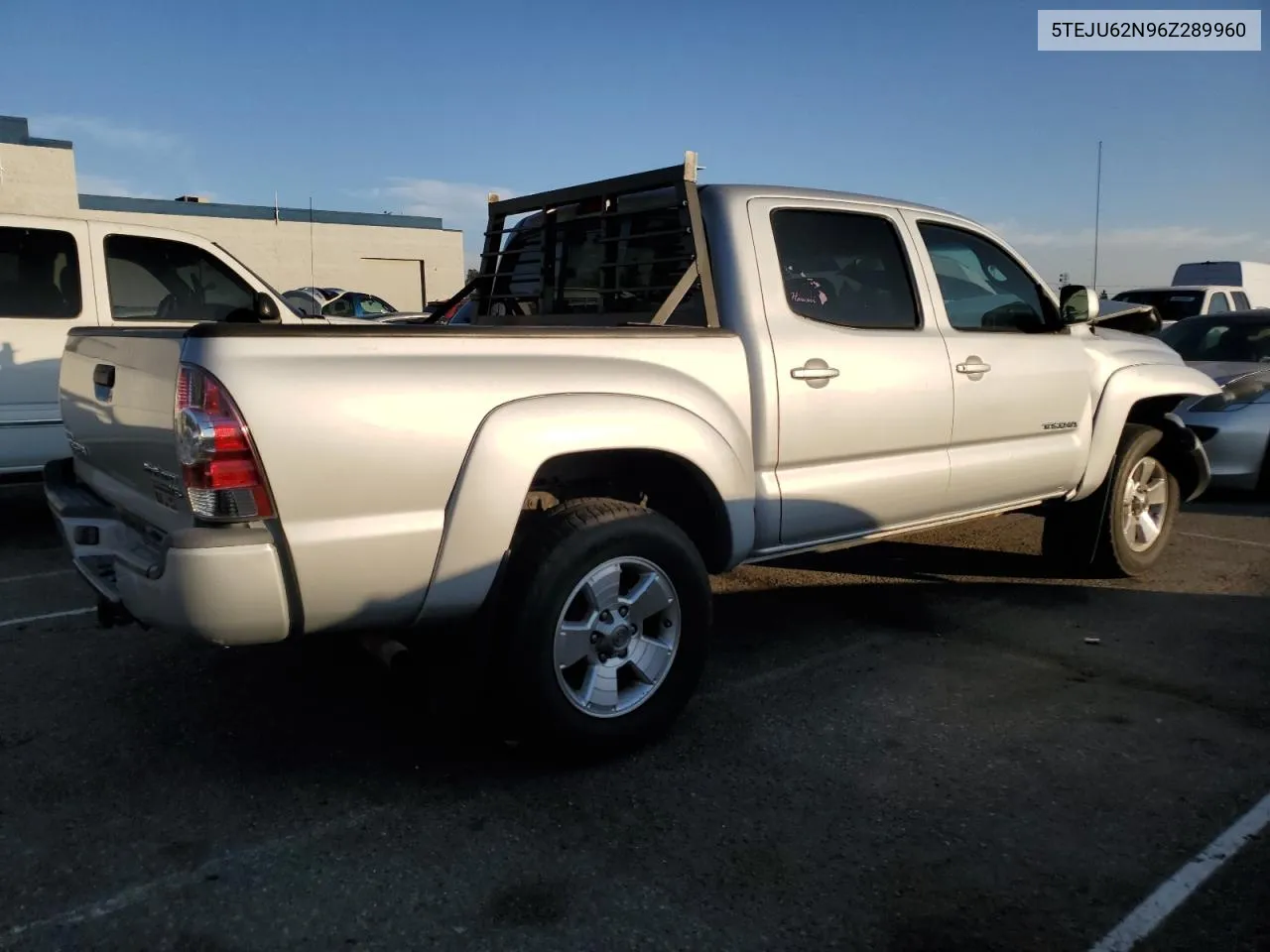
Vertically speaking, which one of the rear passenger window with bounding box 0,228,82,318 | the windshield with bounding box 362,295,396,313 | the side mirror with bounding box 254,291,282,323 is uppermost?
the windshield with bounding box 362,295,396,313

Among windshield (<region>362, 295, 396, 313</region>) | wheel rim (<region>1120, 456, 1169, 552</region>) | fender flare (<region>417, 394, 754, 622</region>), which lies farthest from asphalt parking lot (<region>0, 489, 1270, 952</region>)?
windshield (<region>362, 295, 396, 313</region>)

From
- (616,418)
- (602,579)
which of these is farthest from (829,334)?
(602,579)

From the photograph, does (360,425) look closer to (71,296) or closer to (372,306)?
(71,296)

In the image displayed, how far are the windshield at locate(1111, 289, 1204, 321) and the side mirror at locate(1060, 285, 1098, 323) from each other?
34.5ft

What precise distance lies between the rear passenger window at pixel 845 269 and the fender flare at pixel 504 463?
3.45ft

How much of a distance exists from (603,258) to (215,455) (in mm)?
A: 2310

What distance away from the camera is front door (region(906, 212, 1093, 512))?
4688mm

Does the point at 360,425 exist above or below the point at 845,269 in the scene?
below

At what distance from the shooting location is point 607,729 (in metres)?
3.44

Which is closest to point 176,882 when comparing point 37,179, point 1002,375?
point 1002,375

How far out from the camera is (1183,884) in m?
2.77

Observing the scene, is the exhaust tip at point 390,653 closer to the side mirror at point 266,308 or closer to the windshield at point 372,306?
the side mirror at point 266,308

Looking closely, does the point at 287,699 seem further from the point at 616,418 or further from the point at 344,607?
the point at 616,418

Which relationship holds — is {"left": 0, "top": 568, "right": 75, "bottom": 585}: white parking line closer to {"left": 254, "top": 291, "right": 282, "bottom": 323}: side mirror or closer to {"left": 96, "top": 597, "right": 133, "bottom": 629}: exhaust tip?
{"left": 254, "top": 291, "right": 282, "bottom": 323}: side mirror
